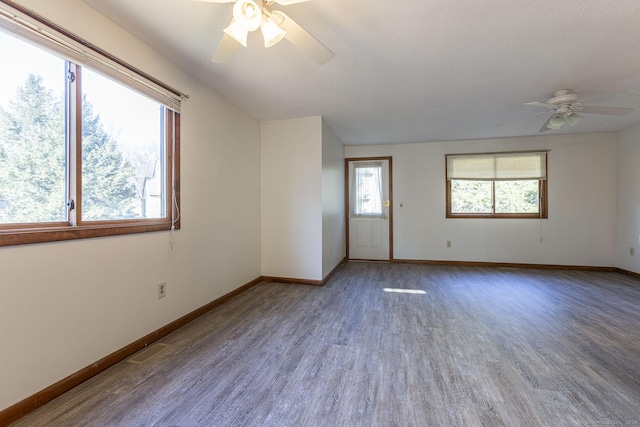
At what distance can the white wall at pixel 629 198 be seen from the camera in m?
4.03

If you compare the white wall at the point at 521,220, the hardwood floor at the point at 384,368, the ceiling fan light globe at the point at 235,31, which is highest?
the ceiling fan light globe at the point at 235,31

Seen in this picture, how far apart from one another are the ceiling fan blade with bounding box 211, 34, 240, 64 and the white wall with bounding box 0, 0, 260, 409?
0.75m

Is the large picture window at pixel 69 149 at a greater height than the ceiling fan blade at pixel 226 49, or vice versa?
the ceiling fan blade at pixel 226 49

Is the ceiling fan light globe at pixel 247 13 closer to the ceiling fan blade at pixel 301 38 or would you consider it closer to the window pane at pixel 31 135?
the ceiling fan blade at pixel 301 38

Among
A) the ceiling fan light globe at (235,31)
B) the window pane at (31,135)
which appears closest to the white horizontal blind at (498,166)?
the ceiling fan light globe at (235,31)

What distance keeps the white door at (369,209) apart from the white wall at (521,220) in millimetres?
197

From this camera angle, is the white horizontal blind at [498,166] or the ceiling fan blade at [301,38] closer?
the ceiling fan blade at [301,38]

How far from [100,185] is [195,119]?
3.58ft

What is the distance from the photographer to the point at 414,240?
521cm

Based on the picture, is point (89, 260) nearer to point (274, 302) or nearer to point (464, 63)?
point (274, 302)

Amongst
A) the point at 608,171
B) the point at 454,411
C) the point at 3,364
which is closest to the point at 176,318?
the point at 3,364

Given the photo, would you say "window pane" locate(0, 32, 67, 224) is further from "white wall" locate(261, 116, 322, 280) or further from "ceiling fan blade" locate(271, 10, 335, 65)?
"white wall" locate(261, 116, 322, 280)

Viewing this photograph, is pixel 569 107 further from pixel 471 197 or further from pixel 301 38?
pixel 301 38

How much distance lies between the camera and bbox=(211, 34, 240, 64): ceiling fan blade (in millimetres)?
1642
